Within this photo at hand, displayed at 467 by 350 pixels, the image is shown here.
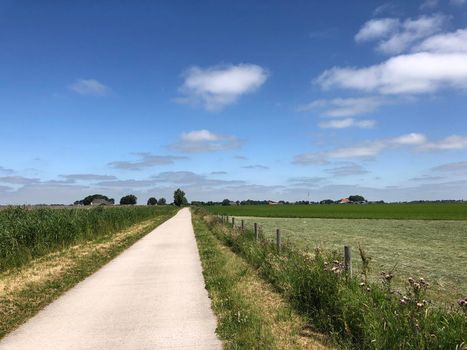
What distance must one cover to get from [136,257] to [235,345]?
11.8 m

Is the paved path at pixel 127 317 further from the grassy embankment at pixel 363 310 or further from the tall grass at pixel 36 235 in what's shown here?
the tall grass at pixel 36 235

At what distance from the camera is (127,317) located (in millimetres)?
7875

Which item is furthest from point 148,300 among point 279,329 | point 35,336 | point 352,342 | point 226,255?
point 226,255

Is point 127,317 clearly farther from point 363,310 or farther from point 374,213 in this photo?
point 374,213

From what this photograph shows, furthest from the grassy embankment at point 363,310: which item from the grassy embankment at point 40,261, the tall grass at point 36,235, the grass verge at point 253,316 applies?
the tall grass at point 36,235

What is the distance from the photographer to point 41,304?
29.8 feet

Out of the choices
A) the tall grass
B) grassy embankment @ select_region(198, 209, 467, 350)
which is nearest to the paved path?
grassy embankment @ select_region(198, 209, 467, 350)

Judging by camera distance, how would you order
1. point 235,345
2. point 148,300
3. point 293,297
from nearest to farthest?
point 235,345 < point 293,297 < point 148,300

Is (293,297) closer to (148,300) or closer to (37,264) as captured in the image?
(148,300)

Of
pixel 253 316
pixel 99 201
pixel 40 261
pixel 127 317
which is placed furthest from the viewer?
pixel 99 201

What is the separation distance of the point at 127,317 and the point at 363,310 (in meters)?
4.16

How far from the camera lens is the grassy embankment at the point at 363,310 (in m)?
4.97

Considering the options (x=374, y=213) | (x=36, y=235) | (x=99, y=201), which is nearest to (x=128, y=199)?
(x=99, y=201)

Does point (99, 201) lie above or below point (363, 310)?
above
